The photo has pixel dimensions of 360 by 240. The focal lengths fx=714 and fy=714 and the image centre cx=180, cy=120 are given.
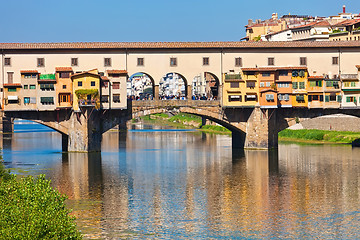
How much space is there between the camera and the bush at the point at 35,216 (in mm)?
20172

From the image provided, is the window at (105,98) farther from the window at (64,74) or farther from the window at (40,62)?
the window at (40,62)

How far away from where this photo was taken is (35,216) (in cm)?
2062

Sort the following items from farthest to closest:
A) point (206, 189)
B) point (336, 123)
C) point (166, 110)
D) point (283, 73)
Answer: point (336, 123), point (283, 73), point (166, 110), point (206, 189)

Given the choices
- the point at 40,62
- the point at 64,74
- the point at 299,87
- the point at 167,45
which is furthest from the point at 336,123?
the point at 40,62

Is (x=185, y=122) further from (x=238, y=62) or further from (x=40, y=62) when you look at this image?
(x=40, y=62)

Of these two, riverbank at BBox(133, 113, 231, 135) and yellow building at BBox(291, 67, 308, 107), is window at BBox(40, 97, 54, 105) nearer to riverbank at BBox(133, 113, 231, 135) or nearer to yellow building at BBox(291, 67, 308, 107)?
yellow building at BBox(291, 67, 308, 107)

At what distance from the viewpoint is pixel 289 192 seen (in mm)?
38656

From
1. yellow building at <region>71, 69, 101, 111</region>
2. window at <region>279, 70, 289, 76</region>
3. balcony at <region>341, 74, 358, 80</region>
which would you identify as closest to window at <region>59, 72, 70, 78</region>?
yellow building at <region>71, 69, 101, 111</region>

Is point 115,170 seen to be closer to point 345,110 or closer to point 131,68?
point 131,68

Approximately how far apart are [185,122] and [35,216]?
3862 inches

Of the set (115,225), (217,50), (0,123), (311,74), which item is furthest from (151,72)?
(0,123)

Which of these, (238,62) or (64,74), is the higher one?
(238,62)

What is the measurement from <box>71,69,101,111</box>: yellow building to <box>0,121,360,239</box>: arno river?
4.23 meters

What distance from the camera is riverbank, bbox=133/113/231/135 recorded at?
9420 centimetres
